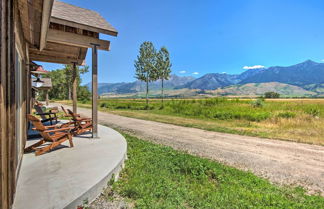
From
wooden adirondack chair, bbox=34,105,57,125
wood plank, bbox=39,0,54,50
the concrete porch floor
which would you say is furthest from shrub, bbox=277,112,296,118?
wood plank, bbox=39,0,54,50

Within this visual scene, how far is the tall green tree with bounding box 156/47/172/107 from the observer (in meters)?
27.0

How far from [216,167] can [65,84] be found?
60363 mm

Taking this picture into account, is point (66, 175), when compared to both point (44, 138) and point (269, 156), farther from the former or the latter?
point (269, 156)

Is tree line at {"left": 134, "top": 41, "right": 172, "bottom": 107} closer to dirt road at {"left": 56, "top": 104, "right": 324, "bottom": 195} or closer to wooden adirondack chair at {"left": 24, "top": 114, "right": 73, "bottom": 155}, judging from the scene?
dirt road at {"left": 56, "top": 104, "right": 324, "bottom": 195}

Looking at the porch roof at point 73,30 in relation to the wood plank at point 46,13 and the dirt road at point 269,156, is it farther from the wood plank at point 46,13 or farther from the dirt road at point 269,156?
the dirt road at point 269,156

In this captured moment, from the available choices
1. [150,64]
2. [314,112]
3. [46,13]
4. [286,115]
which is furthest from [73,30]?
[150,64]

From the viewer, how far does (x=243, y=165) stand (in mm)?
4465

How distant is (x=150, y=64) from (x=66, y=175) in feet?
81.0

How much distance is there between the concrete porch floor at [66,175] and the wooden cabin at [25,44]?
20cm

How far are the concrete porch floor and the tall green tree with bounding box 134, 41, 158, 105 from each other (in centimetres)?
2268

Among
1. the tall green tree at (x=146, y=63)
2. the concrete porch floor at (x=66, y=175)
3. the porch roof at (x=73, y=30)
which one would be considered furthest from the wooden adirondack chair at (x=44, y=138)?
the tall green tree at (x=146, y=63)

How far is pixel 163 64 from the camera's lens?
27219 mm

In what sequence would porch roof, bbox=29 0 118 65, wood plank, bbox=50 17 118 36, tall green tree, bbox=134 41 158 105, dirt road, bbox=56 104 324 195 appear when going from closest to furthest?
dirt road, bbox=56 104 324 195 → wood plank, bbox=50 17 118 36 → porch roof, bbox=29 0 118 65 → tall green tree, bbox=134 41 158 105

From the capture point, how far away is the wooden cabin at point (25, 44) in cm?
179
